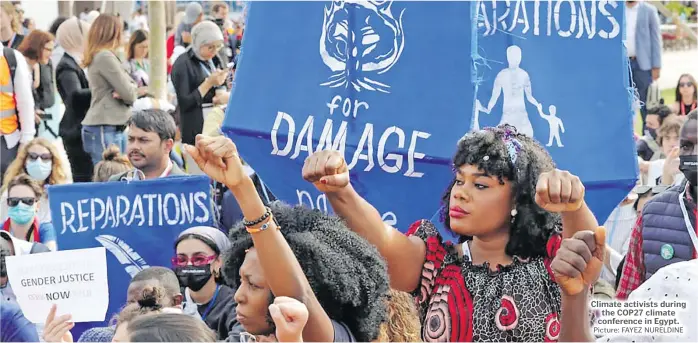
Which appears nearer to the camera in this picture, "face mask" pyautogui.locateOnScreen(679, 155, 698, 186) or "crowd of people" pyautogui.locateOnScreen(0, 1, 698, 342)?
"crowd of people" pyautogui.locateOnScreen(0, 1, 698, 342)

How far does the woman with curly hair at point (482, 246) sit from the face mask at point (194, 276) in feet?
5.00

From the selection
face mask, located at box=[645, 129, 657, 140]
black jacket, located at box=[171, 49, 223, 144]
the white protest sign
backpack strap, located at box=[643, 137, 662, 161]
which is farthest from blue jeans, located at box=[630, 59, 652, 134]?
the white protest sign

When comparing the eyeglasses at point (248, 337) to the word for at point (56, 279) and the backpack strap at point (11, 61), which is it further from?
the backpack strap at point (11, 61)

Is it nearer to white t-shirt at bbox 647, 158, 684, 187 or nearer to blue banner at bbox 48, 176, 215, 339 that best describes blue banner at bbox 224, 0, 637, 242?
blue banner at bbox 48, 176, 215, 339

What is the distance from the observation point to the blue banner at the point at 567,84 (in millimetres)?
4277

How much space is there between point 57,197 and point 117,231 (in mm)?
318

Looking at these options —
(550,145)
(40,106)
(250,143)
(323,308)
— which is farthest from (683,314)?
(40,106)

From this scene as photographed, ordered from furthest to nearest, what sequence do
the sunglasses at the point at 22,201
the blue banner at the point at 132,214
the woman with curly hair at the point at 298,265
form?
the sunglasses at the point at 22,201 < the blue banner at the point at 132,214 < the woman with curly hair at the point at 298,265

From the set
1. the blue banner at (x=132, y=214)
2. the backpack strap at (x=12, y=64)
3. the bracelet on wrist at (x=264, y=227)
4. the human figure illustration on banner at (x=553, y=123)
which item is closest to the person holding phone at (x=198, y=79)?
the backpack strap at (x=12, y=64)

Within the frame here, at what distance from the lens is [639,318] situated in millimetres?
2455

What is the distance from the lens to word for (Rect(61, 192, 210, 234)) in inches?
209

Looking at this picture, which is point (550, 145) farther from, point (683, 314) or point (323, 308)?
point (683, 314)

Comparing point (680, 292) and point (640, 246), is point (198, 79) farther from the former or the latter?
point (680, 292)

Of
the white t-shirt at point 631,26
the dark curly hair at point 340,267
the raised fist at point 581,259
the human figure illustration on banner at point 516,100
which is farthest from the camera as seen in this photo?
the white t-shirt at point 631,26
